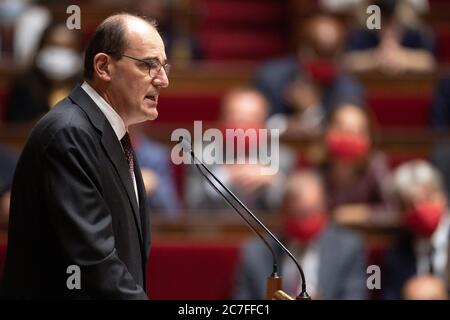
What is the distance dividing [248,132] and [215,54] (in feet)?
3.82

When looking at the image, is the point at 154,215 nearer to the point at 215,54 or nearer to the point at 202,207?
the point at 202,207

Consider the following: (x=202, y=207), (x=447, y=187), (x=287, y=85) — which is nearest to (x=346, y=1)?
(x=287, y=85)

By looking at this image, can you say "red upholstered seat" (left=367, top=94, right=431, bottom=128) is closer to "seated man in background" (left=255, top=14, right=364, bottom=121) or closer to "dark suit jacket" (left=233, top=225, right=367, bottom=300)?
"seated man in background" (left=255, top=14, right=364, bottom=121)

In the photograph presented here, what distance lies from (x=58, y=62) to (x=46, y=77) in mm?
74

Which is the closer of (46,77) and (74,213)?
(74,213)

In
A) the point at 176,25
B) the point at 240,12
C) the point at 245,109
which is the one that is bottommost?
the point at 245,109

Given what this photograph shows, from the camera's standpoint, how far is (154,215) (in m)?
2.25

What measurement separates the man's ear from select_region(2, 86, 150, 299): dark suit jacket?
3 centimetres

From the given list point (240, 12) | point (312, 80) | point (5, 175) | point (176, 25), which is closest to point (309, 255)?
point (5, 175)

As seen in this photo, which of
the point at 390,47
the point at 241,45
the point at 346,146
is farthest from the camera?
the point at 241,45

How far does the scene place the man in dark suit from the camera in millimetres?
967

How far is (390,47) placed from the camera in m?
2.94

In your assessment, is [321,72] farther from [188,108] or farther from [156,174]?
[156,174]

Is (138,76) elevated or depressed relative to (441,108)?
depressed
